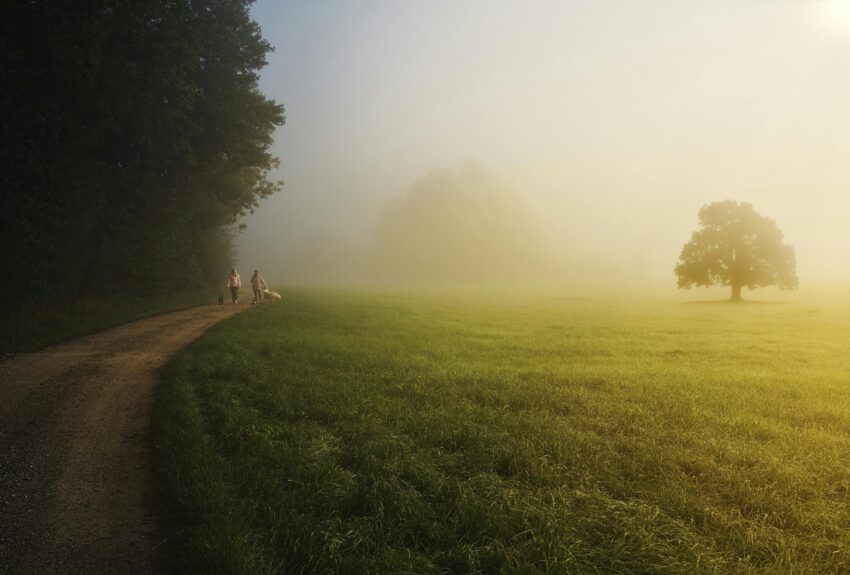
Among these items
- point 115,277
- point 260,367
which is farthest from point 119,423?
point 115,277

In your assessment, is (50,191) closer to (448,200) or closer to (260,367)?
(260,367)

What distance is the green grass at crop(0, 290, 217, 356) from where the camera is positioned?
16516 millimetres

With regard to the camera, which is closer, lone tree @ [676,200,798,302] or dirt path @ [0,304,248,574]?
dirt path @ [0,304,248,574]

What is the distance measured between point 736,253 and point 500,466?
6134 cm

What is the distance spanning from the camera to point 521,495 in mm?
6223

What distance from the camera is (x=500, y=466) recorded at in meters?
7.17

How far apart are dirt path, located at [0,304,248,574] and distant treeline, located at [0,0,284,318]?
28.0ft

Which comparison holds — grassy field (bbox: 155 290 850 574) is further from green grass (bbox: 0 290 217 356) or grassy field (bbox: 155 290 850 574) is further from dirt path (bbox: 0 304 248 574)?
green grass (bbox: 0 290 217 356)

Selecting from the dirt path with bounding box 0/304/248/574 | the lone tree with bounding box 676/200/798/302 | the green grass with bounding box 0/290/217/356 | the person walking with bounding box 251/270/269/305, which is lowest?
the dirt path with bounding box 0/304/248/574

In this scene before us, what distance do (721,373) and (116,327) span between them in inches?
966

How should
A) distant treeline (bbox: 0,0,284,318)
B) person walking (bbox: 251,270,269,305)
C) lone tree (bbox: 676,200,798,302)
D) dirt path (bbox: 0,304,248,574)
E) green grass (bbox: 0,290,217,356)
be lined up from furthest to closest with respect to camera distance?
lone tree (bbox: 676,200,798,302) < person walking (bbox: 251,270,269,305) < distant treeline (bbox: 0,0,284,318) < green grass (bbox: 0,290,217,356) < dirt path (bbox: 0,304,248,574)

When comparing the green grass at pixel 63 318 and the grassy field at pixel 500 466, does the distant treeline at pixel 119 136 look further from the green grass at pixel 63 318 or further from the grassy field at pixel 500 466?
the grassy field at pixel 500 466

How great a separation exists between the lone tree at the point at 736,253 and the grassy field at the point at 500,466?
46406 mm

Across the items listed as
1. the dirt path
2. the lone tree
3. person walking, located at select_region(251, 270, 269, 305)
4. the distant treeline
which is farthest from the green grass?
the lone tree
